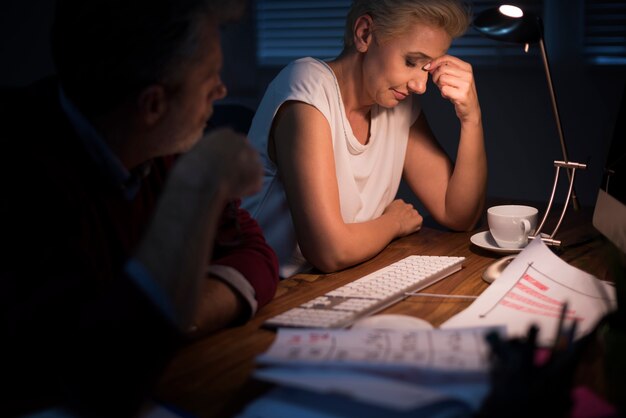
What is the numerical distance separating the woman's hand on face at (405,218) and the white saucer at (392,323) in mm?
597

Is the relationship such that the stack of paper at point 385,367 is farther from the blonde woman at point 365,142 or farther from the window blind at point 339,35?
the window blind at point 339,35

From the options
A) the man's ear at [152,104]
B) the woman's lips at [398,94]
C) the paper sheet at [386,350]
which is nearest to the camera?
the paper sheet at [386,350]

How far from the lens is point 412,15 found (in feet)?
5.41

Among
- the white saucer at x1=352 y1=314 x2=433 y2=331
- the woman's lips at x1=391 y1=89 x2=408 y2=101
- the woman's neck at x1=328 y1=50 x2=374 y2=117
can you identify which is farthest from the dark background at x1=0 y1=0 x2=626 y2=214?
the white saucer at x1=352 y1=314 x2=433 y2=331

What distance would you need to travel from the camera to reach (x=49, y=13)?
345 centimetres

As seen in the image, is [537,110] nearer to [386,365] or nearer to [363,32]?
[363,32]

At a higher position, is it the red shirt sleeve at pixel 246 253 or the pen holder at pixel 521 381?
the pen holder at pixel 521 381

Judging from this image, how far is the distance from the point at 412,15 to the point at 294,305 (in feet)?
2.56

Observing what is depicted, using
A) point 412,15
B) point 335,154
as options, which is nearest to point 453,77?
point 412,15

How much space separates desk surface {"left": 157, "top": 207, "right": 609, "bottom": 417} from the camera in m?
0.91

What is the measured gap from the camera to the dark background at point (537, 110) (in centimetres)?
274

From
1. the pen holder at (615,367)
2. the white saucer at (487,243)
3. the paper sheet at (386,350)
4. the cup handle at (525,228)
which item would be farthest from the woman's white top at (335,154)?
the pen holder at (615,367)

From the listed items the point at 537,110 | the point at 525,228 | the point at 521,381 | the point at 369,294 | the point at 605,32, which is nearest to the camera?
the point at 521,381

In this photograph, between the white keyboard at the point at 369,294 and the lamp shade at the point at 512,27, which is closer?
the white keyboard at the point at 369,294
